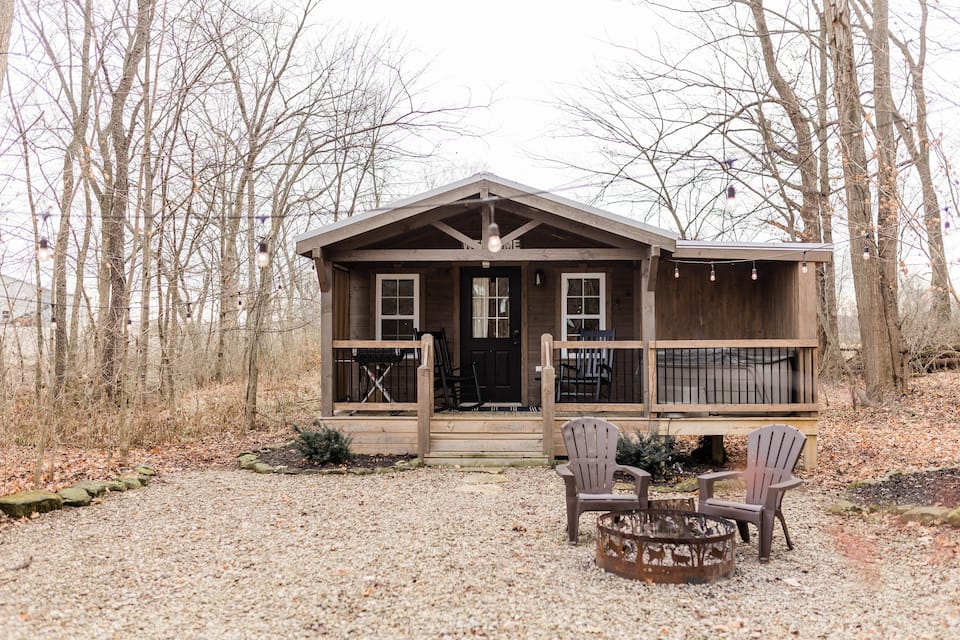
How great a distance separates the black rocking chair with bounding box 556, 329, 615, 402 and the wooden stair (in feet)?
2.19

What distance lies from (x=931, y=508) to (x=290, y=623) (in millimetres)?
4797

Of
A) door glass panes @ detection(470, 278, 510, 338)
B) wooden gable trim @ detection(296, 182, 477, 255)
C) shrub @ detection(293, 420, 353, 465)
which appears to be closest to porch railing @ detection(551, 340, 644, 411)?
door glass panes @ detection(470, 278, 510, 338)

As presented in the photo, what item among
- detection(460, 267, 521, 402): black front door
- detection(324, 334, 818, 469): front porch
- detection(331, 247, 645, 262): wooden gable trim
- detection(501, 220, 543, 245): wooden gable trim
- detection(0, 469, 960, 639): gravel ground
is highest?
detection(501, 220, 543, 245): wooden gable trim

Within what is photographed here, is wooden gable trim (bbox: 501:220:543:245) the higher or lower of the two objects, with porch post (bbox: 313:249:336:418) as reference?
higher

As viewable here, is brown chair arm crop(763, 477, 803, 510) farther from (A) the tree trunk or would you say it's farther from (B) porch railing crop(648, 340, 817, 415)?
(A) the tree trunk

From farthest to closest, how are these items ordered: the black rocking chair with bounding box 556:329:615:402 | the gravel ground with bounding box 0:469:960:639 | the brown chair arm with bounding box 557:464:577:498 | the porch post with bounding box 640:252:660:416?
1. the black rocking chair with bounding box 556:329:615:402
2. the porch post with bounding box 640:252:660:416
3. the brown chair arm with bounding box 557:464:577:498
4. the gravel ground with bounding box 0:469:960:639

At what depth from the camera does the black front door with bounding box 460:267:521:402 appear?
10.6 meters

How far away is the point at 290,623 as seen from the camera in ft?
12.6

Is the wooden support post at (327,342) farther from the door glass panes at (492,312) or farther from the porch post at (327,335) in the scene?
the door glass panes at (492,312)

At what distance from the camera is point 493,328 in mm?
10656

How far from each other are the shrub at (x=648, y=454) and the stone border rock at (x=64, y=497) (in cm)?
483

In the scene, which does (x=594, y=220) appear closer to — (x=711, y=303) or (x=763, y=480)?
(x=711, y=303)

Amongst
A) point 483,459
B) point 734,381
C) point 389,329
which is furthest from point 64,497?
point 734,381

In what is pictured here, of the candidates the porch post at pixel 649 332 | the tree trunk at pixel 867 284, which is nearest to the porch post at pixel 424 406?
the porch post at pixel 649 332
